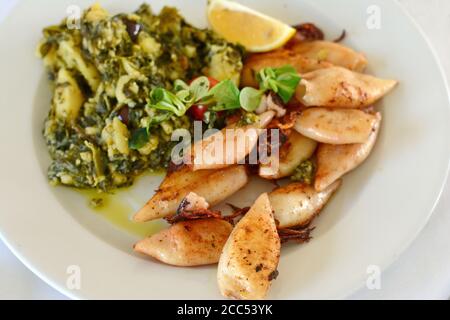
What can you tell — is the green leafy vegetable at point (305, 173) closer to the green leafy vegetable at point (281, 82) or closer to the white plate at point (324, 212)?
the white plate at point (324, 212)

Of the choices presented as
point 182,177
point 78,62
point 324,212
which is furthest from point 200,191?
point 78,62

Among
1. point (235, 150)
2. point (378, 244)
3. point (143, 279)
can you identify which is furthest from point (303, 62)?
point (143, 279)

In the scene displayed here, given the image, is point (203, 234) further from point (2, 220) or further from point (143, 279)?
point (2, 220)

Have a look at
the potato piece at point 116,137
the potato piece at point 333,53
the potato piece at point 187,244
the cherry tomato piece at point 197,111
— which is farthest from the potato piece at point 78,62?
the potato piece at point 333,53

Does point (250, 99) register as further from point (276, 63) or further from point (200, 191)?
point (200, 191)

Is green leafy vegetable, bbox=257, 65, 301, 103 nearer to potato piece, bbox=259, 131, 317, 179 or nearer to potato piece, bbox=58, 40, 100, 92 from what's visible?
potato piece, bbox=259, 131, 317, 179

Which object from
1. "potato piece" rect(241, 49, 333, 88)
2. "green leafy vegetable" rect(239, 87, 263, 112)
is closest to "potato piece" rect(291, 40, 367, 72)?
"potato piece" rect(241, 49, 333, 88)
